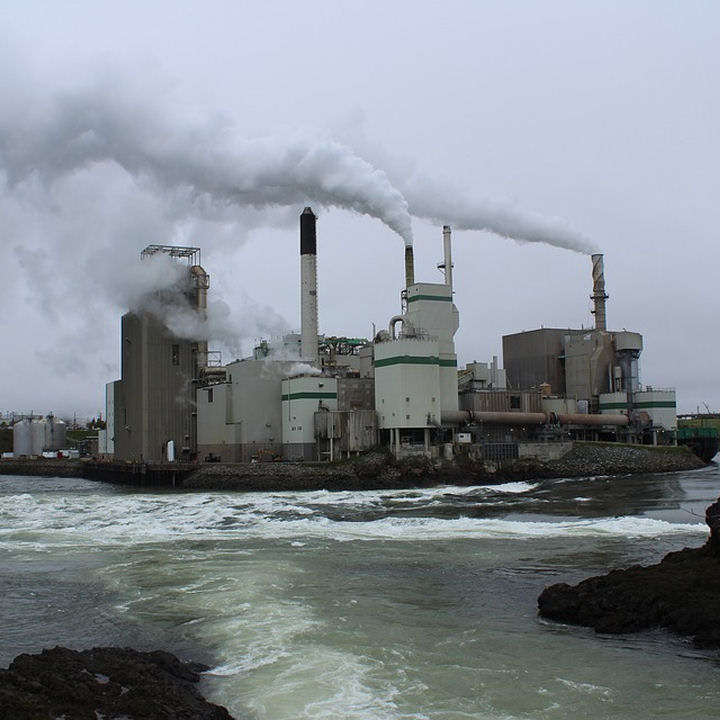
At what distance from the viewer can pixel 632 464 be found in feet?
213

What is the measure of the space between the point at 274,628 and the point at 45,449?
343 feet

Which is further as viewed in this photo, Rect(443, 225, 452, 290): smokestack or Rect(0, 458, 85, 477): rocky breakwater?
Rect(0, 458, 85, 477): rocky breakwater

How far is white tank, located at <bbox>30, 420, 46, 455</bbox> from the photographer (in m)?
111

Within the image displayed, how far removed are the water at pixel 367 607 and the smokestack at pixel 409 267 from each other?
33.5m

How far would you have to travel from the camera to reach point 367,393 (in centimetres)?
6462

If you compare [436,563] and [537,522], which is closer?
[436,563]

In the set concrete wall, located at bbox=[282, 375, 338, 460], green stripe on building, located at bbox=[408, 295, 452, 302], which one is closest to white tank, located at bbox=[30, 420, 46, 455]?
concrete wall, located at bbox=[282, 375, 338, 460]

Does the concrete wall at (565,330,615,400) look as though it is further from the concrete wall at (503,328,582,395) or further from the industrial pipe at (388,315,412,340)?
the industrial pipe at (388,315,412,340)

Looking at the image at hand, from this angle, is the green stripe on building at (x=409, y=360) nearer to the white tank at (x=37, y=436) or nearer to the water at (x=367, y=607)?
the water at (x=367, y=607)

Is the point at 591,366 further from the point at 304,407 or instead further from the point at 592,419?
the point at 304,407

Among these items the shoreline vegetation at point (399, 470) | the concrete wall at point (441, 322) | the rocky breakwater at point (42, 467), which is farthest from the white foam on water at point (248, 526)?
the rocky breakwater at point (42, 467)

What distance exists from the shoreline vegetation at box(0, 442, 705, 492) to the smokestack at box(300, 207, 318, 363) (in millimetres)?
11867

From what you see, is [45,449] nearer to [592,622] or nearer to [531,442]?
[531,442]

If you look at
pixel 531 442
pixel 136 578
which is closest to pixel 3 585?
pixel 136 578
